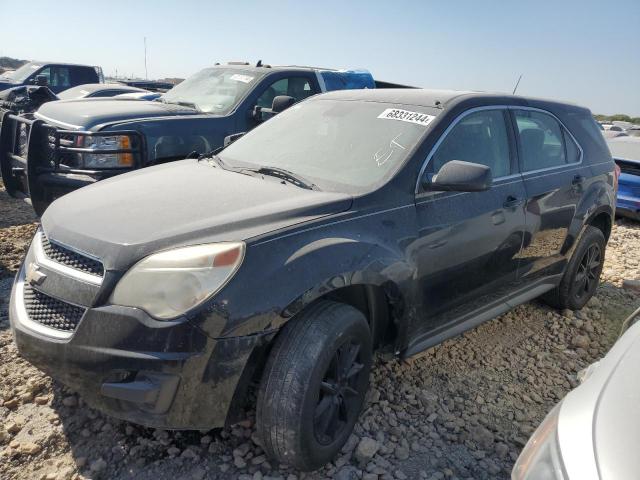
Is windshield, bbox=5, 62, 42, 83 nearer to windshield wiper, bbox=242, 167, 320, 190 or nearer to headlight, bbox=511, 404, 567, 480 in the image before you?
windshield wiper, bbox=242, 167, 320, 190

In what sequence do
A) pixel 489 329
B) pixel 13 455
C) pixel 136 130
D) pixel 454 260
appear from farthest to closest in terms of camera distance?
pixel 136 130, pixel 489 329, pixel 454 260, pixel 13 455

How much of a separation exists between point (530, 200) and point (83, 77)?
44.8 ft

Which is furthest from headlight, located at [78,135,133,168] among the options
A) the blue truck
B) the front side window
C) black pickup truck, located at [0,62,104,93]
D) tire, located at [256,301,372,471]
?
the front side window

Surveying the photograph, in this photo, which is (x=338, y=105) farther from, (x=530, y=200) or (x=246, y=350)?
(x=246, y=350)

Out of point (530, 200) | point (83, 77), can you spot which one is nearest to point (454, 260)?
point (530, 200)

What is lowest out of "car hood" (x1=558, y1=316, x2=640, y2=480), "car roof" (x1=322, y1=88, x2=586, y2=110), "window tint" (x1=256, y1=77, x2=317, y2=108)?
"car hood" (x1=558, y1=316, x2=640, y2=480)

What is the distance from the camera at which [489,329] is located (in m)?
4.07

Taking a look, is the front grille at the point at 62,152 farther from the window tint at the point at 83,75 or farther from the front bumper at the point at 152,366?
the window tint at the point at 83,75

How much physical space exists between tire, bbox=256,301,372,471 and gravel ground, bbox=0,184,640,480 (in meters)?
0.21

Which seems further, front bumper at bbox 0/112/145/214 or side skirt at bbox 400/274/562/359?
front bumper at bbox 0/112/145/214

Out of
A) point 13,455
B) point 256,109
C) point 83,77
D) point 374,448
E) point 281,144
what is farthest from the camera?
point 83,77

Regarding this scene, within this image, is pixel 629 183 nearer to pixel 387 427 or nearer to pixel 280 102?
pixel 280 102

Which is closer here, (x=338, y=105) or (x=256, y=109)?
(x=338, y=105)

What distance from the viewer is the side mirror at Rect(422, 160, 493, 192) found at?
2666 mm
